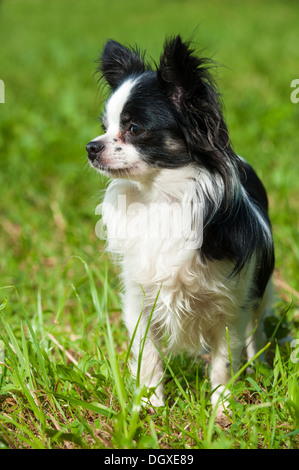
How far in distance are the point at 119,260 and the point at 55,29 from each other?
1451 centimetres

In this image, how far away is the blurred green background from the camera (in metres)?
4.02

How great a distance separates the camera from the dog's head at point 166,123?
7.10ft

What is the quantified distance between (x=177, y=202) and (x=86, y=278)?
0.98 meters

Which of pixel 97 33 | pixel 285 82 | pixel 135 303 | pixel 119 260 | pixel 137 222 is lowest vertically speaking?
pixel 135 303

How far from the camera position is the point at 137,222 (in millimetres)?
2373

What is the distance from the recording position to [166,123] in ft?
7.23

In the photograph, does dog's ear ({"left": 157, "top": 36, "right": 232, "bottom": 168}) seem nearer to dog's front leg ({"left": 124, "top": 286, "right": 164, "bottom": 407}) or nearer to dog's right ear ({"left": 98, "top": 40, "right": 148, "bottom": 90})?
dog's right ear ({"left": 98, "top": 40, "right": 148, "bottom": 90})

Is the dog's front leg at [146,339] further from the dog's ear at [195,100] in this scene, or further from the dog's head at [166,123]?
the dog's ear at [195,100]

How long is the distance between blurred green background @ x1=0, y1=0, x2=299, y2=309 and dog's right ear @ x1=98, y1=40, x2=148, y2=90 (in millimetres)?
310

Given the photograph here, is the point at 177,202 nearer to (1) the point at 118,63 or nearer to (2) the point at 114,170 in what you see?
(2) the point at 114,170

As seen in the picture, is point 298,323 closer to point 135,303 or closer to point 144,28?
point 135,303

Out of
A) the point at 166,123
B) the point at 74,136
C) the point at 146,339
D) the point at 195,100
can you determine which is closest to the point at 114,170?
the point at 166,123

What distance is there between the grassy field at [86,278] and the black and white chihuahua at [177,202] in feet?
0.81

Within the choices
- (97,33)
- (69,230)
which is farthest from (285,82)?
(97,33)
